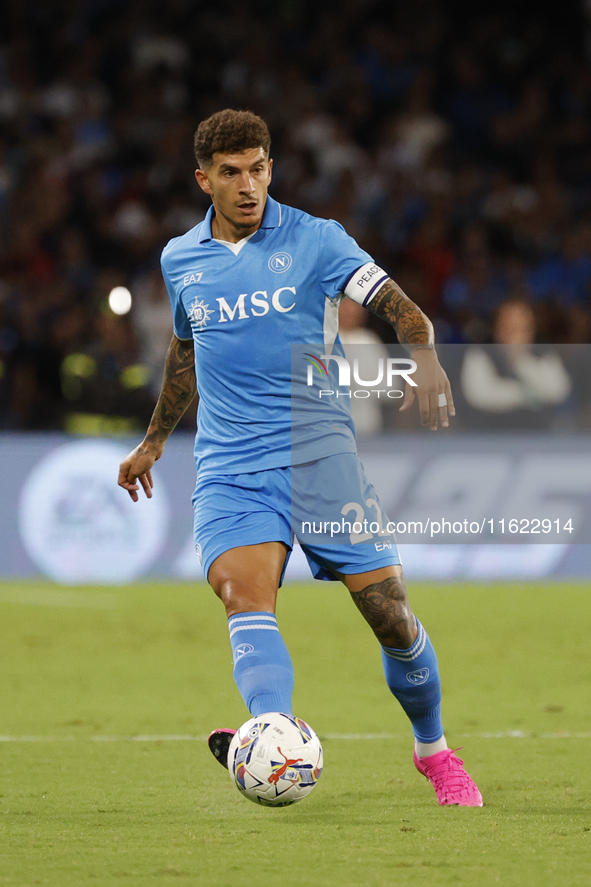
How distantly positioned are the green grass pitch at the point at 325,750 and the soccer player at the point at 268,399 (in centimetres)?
38

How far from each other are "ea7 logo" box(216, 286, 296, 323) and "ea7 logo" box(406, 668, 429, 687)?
1.29m

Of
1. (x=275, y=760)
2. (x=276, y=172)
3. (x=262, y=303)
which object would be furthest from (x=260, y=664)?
(x=276, y=172)

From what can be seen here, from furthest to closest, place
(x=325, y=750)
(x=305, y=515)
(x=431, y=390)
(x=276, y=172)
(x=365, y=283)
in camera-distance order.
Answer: (x=276, y=172), (x=325, y=750), (x=305, y=515), (x=365, y=283), (x=431, y=390)

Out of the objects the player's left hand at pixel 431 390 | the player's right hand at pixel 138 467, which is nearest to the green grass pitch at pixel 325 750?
the player's right hand at pixel 138 467

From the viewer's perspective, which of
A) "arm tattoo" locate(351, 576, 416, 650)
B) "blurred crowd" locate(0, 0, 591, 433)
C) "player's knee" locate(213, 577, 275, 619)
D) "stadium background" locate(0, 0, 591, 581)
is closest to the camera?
"player's knee" locate(213, 577, 275, 619)

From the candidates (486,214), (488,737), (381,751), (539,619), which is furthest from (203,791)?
(486,214)

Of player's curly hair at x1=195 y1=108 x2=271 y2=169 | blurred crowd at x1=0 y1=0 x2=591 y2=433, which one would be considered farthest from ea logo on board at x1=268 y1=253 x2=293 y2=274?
blurred crowd at x1=0 y1=0 x2=591 y2=433

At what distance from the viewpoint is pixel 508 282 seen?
1349 cm

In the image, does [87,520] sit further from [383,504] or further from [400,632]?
[400,632]

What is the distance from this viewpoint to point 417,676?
443cm

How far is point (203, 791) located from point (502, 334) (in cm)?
726

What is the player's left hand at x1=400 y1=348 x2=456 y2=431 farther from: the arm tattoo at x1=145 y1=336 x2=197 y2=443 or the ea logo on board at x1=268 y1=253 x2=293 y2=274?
the arm tattoo at x1=145 y1=336 x2=197 y2=443

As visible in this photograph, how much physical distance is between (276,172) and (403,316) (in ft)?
35.6

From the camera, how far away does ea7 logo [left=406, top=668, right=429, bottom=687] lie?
4.42 metres
